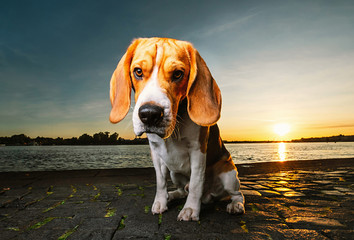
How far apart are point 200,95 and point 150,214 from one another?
4.92ft

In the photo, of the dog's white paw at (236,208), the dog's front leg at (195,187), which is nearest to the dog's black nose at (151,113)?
the dog's front leg at (195,187)

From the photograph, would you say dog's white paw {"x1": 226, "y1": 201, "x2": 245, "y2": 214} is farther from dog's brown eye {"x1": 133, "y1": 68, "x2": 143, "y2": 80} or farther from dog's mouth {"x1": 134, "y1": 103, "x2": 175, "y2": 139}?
dog's brown eye {"x1": 133, "y1": 68, "x2": 143, "y2": 80}

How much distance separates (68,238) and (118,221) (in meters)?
0.53

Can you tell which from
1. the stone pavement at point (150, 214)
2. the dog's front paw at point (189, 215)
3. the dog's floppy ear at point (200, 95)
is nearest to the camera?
the stone pavement at point (150, 214)

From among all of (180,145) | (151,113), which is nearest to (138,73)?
(151,113)

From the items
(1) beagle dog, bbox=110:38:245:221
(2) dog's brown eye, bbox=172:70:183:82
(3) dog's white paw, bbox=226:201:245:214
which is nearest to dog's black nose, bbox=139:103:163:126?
(1) beagle dog, bbox=110:38:245:221

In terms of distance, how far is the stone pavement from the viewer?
2.19 metres

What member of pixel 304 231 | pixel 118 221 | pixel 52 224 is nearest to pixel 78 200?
pixel 52 224

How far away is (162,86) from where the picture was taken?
6.79 feet

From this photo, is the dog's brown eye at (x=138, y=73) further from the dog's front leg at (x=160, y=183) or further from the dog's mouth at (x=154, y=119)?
the dog's front leg at (x=160, y=183)

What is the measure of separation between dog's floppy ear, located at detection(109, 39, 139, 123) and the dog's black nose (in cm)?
60

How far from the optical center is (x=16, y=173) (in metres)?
5.83

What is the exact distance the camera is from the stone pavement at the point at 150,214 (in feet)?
7.19

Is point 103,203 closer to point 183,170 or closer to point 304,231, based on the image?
point 183,170
